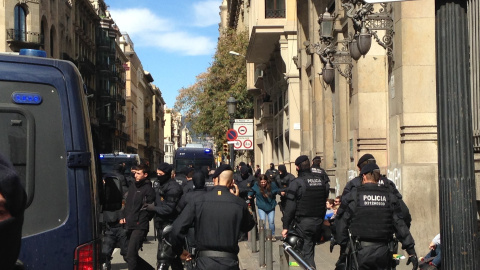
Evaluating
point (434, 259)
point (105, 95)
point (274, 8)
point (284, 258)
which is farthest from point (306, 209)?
point (105, 95)

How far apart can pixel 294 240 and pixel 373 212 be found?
331 cm

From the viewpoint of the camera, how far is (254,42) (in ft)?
115

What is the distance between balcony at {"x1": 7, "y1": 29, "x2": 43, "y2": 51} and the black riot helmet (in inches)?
1674

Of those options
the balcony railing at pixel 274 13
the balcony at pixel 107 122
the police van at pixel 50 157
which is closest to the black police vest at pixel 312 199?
the police van at pixel 50 157

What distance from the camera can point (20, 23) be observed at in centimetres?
5403

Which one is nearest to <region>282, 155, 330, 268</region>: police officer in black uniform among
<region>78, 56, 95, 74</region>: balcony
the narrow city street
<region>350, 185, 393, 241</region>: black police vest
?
the narrow city street

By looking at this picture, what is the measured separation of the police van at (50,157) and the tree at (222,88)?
134ft

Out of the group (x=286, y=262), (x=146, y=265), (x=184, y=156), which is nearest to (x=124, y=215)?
(x=146, y=265)

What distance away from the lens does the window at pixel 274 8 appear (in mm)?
32875

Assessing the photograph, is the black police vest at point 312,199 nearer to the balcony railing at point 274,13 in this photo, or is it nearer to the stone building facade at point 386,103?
the stone building facade at point 386,103

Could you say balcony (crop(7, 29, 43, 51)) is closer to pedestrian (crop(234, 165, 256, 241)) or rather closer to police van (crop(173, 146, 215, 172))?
police van (crop(173, 146, 215, 172))

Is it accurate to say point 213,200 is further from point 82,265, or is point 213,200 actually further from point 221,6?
point 221,6

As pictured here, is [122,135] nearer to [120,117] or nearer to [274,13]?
[120,117]

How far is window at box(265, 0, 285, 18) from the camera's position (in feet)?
108
